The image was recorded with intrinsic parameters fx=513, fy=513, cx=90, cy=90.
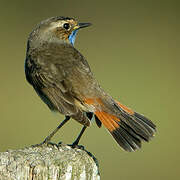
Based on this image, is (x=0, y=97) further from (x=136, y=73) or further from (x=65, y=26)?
(x=65, y=26)

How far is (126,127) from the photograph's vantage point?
18.4ft

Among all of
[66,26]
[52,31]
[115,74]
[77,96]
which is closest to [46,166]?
[77,96]

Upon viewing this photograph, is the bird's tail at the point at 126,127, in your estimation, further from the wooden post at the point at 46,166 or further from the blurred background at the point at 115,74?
the blurred background at the point at 115,74

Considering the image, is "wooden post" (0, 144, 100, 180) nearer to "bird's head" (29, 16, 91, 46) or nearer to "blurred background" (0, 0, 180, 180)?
"bird's head" (29, 16, 91, 46)

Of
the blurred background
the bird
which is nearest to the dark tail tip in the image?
the bird

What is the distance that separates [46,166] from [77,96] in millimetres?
1894

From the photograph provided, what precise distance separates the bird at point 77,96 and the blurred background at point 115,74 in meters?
1.94

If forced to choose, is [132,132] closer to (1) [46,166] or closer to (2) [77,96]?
(2) [77,96]

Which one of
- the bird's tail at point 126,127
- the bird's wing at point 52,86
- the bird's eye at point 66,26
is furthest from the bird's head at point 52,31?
the bird's tail at point 126,127

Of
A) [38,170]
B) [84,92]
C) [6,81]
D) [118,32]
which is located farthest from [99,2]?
[38,170]

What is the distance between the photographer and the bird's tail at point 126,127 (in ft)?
17.8

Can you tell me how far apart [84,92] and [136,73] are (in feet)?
18.0

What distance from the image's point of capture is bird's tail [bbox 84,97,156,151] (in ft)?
17.8

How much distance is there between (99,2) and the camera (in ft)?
43.6
